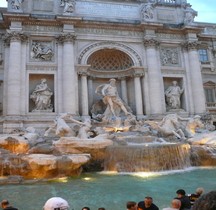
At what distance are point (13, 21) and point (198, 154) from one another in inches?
643

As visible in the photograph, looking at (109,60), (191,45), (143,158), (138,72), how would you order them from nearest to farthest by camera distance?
(143,158) < (138,72) < (109,60) < (191,45)

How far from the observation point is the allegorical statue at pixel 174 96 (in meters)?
22.2

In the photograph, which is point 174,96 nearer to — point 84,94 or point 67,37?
point 84,94

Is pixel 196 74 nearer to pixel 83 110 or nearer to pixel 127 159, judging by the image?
pixel 83 110

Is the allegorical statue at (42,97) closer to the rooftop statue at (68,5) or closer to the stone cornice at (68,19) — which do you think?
the stone cornice at (68,19)

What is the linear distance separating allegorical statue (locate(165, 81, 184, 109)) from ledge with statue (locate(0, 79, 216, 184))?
3.61m

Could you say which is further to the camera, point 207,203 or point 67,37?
point 67,37

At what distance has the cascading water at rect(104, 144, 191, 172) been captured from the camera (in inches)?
481

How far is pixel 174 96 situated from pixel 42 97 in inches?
437

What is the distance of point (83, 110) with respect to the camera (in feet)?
65.9

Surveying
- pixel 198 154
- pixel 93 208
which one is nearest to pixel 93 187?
pixel 93 208

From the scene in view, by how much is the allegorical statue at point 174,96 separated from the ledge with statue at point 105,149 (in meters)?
3.61

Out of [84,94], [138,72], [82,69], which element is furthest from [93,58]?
[138,72]

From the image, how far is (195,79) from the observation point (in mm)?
22438
